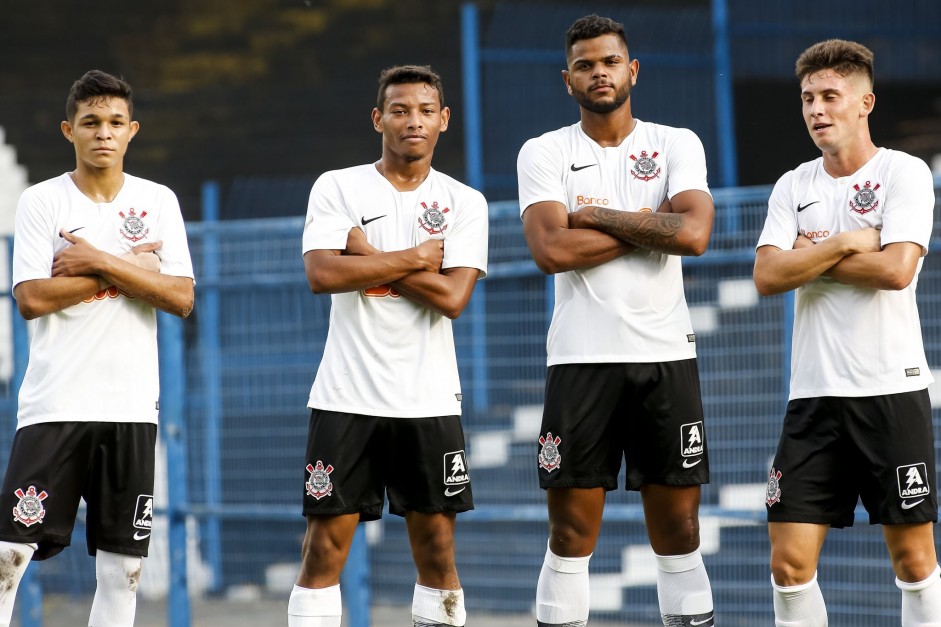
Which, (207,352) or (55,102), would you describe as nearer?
(207,352)

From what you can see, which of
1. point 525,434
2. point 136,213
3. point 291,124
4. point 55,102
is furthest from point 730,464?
point 55,102

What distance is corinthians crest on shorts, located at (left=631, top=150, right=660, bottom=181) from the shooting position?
4332 mm

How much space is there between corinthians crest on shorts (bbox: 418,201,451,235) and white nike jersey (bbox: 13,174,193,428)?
0.78 metres

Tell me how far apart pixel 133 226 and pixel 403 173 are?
0.88 metres

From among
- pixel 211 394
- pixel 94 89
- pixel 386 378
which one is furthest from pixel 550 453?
pixel 211 394

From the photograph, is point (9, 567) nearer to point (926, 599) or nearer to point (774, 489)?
point (774, 489)

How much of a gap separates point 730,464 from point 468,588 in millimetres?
1463

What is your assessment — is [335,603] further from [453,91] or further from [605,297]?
[453,91]

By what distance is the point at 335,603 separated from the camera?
415cm

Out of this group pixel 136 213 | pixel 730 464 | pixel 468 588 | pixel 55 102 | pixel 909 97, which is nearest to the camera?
pixel 136 213

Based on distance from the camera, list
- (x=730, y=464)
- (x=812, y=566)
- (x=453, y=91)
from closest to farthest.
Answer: (x=812, y=566), (x=730, y=464), (x=453, y=91)

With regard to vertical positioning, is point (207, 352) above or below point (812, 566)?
above

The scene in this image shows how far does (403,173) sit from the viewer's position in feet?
14.2

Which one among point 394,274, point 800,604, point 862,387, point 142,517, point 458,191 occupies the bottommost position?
point 800,604
